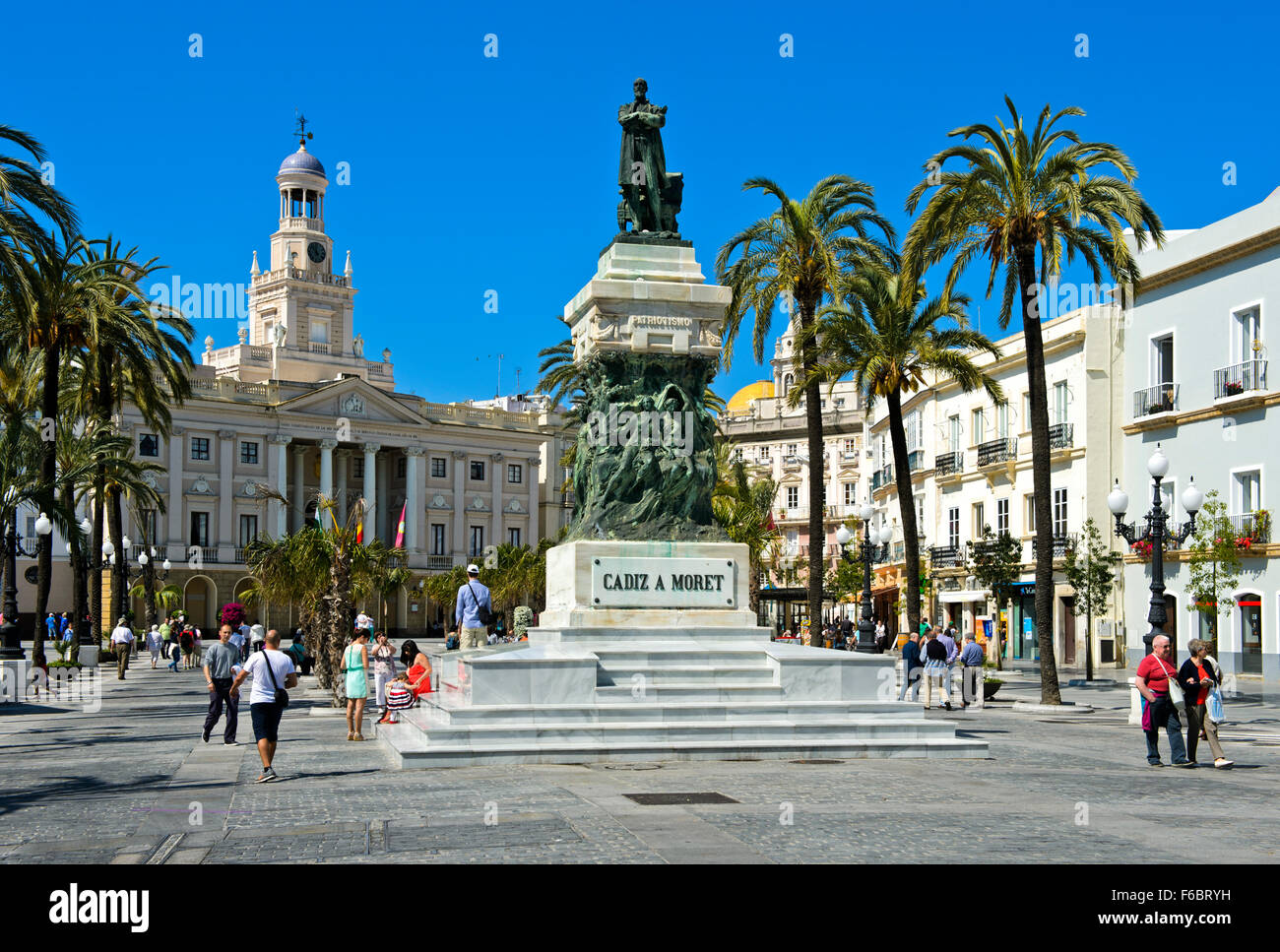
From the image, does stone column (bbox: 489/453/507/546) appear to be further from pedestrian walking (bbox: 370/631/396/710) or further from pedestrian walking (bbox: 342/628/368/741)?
pedestrian walking (bbox: 342/628/368/741)

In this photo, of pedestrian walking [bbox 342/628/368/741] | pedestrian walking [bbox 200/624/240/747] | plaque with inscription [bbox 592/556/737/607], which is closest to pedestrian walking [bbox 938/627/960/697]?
plaque with inscription [bbox 592/556/737/607]

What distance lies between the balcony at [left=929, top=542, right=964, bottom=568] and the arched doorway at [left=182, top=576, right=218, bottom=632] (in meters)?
44.7

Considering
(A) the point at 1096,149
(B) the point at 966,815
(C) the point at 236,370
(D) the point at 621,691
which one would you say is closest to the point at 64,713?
(D) the point at 621,691

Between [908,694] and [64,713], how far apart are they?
14892 millimetres

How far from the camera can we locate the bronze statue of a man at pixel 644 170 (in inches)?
816

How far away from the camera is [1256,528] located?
118ft

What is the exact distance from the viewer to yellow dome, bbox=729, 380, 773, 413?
141512 millimetres

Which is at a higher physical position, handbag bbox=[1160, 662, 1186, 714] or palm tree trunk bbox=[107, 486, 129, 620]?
palm tree trunk bbox=[107, 486, 129, 620]

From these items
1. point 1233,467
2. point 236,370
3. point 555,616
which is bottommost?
point 555,616

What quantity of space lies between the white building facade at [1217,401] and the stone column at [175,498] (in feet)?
185

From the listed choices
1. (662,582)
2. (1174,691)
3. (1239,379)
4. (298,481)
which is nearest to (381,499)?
(298,481)

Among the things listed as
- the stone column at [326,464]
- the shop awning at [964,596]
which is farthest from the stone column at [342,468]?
the shop awning at [964,596]
